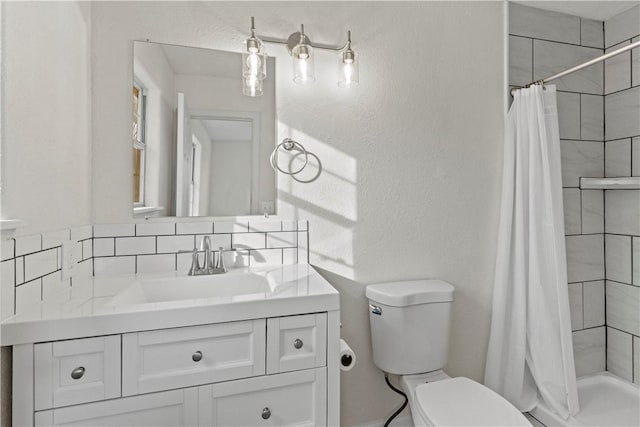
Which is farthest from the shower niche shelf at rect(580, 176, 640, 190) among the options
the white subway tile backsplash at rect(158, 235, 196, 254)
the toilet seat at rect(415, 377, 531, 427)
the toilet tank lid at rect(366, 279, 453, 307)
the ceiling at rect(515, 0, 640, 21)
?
the white subway tile backsplash at rect(158, 235, 196, 254)

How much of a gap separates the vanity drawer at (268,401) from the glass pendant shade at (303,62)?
1.20 metres

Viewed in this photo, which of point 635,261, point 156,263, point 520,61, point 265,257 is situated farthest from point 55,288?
point 635,261

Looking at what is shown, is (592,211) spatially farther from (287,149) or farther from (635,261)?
(287,149)

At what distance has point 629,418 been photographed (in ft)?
5.94

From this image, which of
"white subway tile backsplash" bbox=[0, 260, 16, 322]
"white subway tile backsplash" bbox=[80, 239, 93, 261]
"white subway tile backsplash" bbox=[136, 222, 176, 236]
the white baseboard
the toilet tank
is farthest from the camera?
the white baseboard

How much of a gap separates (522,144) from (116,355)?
77.2 inches

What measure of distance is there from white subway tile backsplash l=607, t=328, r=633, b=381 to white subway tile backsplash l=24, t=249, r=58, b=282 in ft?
9.21

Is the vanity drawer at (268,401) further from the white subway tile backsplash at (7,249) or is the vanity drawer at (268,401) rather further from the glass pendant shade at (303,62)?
the glass pendant shade at (303,62)

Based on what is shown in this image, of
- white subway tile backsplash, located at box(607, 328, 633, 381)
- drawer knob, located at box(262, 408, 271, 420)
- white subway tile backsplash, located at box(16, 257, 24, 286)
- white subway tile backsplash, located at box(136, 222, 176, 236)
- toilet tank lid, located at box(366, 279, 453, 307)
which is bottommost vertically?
white subway tile backsplash, located at box(607, 328, 633, 381)

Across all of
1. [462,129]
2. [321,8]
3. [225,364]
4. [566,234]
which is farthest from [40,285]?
[566,234]

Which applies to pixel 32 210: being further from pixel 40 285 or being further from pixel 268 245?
pixel 268 245

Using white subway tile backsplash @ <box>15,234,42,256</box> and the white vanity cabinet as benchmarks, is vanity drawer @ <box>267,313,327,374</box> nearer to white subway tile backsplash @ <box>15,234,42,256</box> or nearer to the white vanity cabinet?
the white vanity cabinet

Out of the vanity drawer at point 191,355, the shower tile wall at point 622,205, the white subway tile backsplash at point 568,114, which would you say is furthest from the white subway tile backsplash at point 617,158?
the vanity drawer at point 191,355

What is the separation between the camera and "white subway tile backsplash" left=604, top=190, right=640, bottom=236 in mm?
2016
